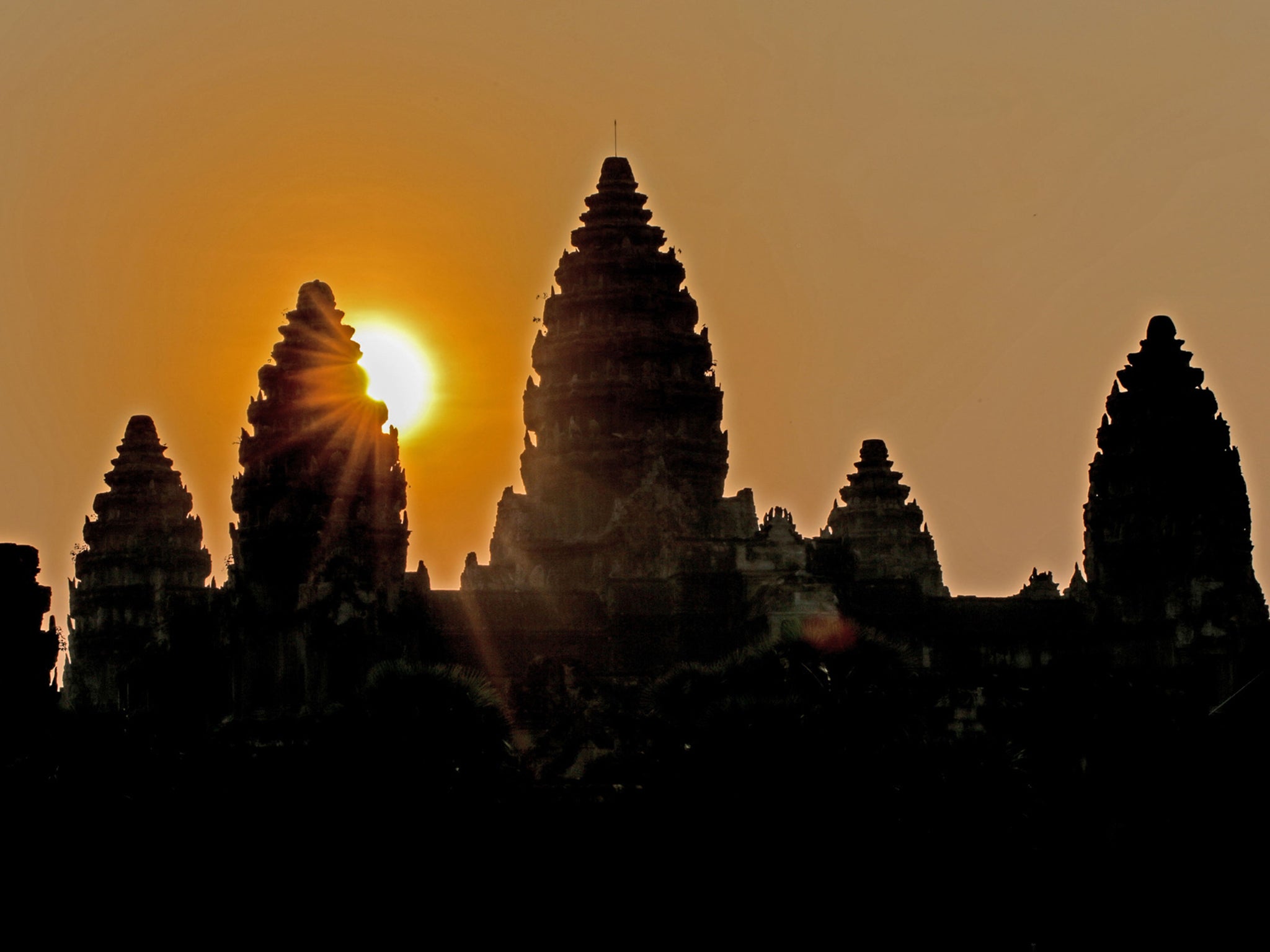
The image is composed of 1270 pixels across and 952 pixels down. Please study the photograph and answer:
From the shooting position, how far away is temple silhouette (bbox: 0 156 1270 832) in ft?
253

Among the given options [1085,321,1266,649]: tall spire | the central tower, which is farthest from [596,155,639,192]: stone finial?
[1085,321,1266,649]: tall spire

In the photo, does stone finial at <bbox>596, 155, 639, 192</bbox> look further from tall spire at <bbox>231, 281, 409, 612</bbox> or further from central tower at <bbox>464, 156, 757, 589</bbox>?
tall spire at <bbox>231, 281, 409, 612</bbox>

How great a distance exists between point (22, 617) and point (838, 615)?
34790 mm

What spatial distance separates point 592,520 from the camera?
343 ft

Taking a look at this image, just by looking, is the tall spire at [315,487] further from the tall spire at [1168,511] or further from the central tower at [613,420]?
the tall spire at [1168,511]

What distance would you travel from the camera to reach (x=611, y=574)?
96.1 m

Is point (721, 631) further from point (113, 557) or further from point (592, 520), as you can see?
point (113, 557)

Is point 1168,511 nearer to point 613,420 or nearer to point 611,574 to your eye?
Result: point 611,574

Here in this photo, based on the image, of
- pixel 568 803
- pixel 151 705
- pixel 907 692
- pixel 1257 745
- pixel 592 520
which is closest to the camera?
pixel 1257 745

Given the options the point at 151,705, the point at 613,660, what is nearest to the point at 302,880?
the point at 151,705

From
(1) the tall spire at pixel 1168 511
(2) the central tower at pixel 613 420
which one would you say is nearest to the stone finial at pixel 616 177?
(2) the central tower at pixel 613 420

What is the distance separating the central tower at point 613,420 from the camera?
100 metres

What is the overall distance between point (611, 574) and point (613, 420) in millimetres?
13051

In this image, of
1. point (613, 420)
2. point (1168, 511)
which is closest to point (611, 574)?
point (613, 420)
